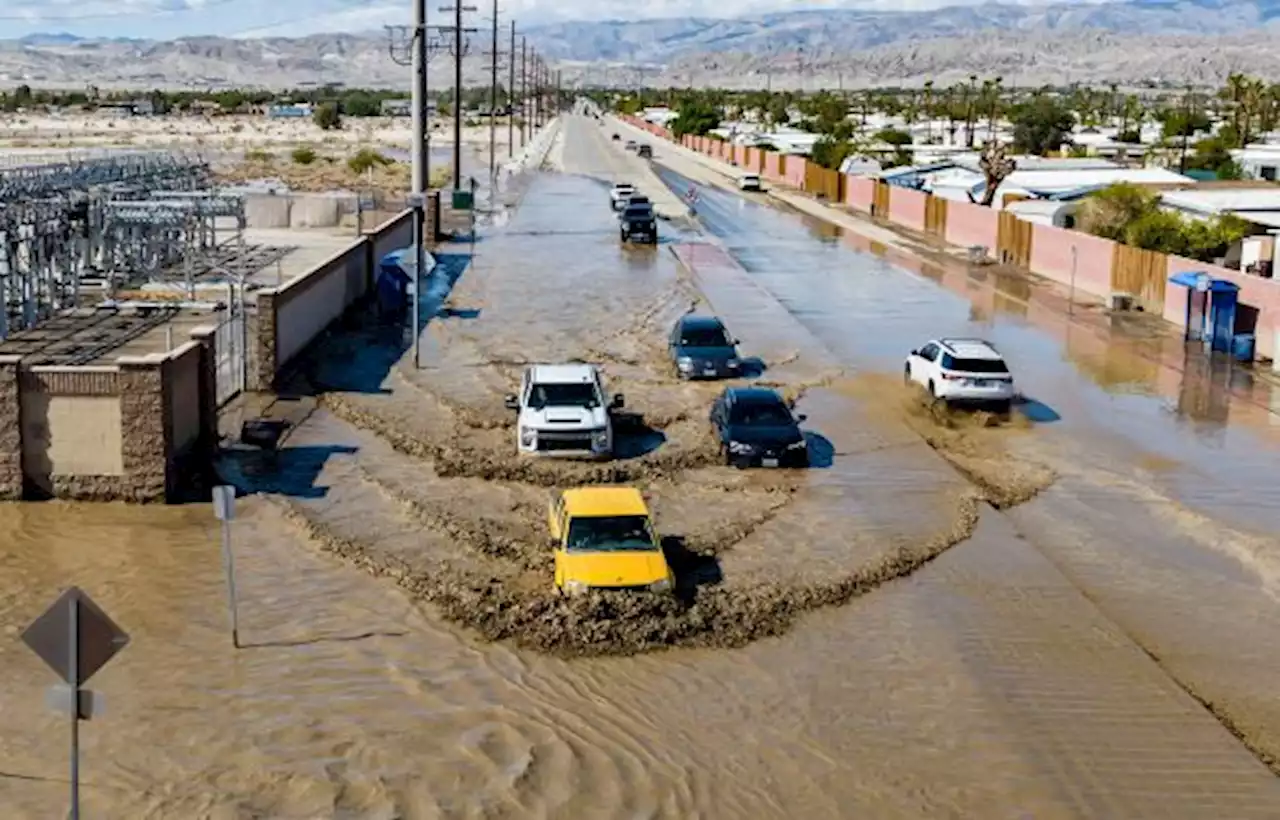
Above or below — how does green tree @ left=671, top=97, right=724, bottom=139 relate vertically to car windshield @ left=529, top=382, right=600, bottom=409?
above

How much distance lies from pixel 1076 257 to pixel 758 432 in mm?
30442

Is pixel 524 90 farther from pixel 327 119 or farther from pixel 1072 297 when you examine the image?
pixel 1072 297

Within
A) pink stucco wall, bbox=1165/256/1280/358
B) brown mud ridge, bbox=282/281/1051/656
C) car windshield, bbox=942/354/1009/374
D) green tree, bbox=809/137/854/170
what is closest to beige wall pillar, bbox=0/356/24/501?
brown mud ridge, bbox=282/281/1051/656

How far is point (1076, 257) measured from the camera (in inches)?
2079

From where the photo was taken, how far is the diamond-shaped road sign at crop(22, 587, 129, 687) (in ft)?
33.2

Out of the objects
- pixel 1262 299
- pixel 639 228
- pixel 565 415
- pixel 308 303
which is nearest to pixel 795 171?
pixel 639 228

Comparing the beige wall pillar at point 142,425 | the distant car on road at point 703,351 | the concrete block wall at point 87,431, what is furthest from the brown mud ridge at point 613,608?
the distant car on road at point 703,351

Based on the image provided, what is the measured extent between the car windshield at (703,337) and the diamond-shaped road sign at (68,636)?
77.9ft

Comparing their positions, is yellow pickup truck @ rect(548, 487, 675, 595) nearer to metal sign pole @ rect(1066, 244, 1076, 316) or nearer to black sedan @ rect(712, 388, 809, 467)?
black sedan @ rect(712, 388, 809, 467)

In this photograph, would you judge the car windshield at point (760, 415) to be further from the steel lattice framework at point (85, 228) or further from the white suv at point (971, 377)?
the steel lattice framework at point (85, 228)

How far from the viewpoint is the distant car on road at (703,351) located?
32875 millimetres

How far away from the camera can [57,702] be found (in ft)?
33.7

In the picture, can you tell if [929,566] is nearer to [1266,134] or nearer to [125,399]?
[125,399]

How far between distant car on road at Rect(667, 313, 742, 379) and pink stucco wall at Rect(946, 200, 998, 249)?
30760mm
